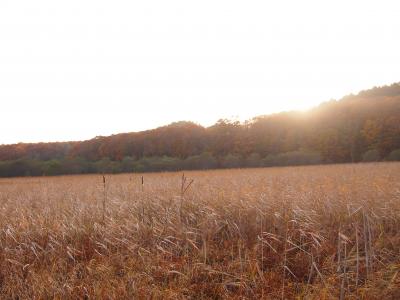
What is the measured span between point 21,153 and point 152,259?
5198 cm

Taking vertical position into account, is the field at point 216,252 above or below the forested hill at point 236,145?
below

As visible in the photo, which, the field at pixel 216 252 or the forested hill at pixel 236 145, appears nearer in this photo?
the field at pixel 216 252

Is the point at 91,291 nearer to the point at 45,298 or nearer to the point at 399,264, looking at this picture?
the point at 45,298

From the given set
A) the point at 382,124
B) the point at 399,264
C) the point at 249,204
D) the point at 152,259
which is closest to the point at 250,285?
the point at 152,259

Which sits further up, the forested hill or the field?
the forested hill

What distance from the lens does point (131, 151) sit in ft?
163

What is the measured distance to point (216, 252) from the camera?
380 cm

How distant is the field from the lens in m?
3.00

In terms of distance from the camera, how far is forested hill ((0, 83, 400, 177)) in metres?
37.9

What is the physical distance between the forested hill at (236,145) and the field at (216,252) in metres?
30.9

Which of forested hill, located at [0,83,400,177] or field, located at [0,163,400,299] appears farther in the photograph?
forested hill, located at [0,83,400,177]

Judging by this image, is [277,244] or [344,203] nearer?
[277,244]

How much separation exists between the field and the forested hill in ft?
101

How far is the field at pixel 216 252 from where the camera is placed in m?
3.00
